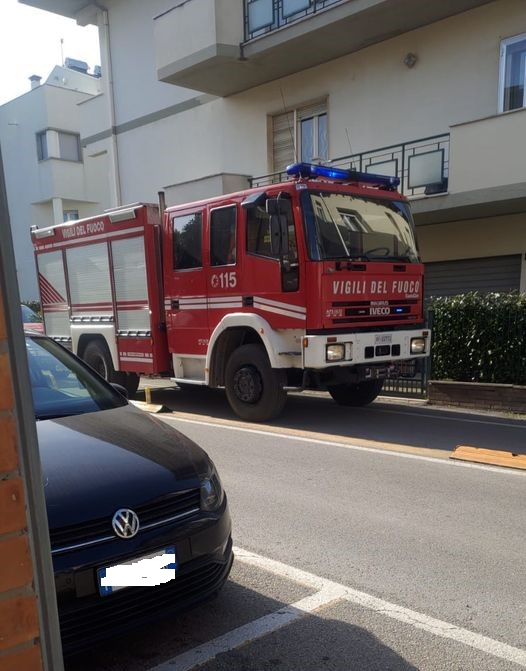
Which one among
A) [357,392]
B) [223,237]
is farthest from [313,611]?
[357,392]

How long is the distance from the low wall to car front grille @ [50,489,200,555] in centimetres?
677

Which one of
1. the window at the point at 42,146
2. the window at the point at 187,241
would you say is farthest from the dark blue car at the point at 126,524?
the window at the point at 42,146

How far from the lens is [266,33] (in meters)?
11.9

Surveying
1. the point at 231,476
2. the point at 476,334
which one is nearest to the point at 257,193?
the point at 231,476

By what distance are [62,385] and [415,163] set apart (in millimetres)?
8921

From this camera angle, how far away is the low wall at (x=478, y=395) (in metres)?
8.26

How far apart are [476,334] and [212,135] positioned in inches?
385

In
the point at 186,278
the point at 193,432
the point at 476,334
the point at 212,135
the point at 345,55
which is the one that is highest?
the point at 345,55

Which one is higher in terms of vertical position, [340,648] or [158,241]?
[158,241]

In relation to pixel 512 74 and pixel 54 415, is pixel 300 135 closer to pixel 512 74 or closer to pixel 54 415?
pixel 512 74

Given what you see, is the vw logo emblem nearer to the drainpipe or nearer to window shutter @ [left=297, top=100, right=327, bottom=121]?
window shutter @ [left=297, top=100, right=327, bottom=121]

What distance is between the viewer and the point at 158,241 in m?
8.66

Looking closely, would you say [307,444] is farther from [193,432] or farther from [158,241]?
[158,241]

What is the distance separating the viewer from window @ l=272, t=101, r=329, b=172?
1355 cm
